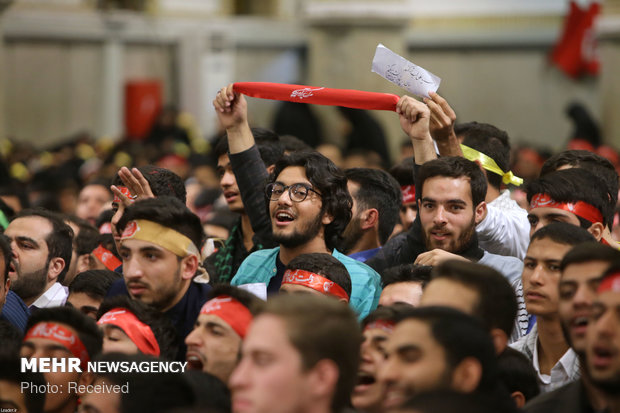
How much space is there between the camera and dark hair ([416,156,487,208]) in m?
5.30

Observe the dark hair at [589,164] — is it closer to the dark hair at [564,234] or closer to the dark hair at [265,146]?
the dark hair at [564,234]

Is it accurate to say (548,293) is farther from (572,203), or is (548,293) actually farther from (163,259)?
(163,259)

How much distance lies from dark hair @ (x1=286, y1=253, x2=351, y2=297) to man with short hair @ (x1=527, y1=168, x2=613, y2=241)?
1.00 m

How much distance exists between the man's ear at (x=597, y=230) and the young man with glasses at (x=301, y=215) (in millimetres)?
1071

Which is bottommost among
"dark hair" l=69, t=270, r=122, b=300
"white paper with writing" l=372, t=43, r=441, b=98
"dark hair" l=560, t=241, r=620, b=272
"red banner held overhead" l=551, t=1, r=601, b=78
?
"red banner held overhead" l=551, t=1, r=601, b=78

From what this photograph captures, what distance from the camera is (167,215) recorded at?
4.73 meters

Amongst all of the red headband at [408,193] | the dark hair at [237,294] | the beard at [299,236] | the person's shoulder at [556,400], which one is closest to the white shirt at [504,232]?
the beard at [299,236]

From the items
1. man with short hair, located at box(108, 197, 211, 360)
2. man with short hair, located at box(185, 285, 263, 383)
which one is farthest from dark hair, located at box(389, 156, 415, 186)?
man with short hair, located at box(185, 285, 263, 383)

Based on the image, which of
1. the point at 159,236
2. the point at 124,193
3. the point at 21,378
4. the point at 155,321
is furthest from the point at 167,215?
the point at 21,378

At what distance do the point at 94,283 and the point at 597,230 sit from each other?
2522 mm

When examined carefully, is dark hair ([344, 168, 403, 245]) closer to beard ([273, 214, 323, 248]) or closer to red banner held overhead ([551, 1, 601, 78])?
beard ([273, 214, 323, 248])

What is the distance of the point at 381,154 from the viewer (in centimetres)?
1391

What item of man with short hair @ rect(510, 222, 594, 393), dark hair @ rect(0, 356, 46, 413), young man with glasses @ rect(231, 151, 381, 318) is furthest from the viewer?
young man with glasses @ rect(231, 151, 381, 318)

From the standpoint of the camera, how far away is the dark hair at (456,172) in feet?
17.4
